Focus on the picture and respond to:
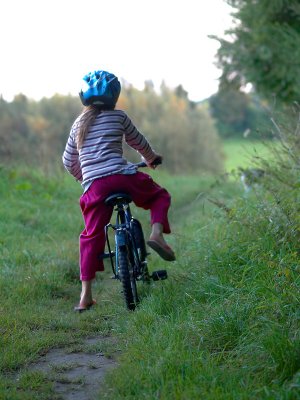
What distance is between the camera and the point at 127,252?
617 centimetres

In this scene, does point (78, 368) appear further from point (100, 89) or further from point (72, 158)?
point (100, 89)

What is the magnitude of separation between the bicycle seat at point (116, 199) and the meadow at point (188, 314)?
742 mm

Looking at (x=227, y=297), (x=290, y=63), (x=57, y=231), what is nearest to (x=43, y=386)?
(x=227, y=297)

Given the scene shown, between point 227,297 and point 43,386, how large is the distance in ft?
5.44

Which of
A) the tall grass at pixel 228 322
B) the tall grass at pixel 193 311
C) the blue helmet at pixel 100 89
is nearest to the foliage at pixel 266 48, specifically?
the tall grass at pixel 193 311

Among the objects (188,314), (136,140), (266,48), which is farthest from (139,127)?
(188,314)

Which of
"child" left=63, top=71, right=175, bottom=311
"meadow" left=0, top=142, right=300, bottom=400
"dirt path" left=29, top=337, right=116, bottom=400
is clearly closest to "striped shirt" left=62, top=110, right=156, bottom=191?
"child" left=63, top=71, right=175, bottom=311

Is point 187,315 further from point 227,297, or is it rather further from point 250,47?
point 250,47

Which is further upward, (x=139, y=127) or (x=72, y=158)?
(x=139, y=127)

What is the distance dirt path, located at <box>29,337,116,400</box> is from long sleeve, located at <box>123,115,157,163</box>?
1812 millimetres

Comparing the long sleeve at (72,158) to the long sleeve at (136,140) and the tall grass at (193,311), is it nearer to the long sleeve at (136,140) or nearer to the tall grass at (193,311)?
the long sleeve at (136,140)

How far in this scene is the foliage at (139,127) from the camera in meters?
16.1

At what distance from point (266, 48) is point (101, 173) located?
7862mm

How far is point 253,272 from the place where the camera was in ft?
18.8
